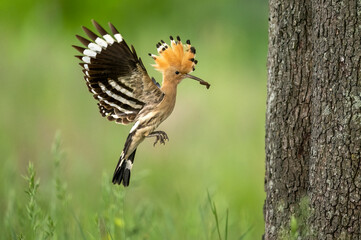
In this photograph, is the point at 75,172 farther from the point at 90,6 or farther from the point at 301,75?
the point at 90,6

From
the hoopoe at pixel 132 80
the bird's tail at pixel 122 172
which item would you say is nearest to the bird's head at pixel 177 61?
the hoopoe at pixel 132 80

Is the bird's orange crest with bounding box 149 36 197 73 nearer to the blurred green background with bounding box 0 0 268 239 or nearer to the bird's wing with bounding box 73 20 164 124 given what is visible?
the bird's wing with bounding box 73 20 164 124

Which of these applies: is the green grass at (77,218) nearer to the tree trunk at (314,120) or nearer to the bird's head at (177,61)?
the tree trunk at (314,120)

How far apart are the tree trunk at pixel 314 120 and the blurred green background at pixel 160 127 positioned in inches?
38.2

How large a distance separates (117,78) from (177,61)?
0.22 meters

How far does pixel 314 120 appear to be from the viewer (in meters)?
2.90

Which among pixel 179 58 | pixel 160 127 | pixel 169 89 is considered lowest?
pixel 160 127

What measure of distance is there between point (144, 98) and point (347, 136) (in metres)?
0.74

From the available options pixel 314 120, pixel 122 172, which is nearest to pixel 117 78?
pixel 122 172

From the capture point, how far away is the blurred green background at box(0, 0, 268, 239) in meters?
4.89

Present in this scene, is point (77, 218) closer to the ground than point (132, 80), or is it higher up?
closer to the ground

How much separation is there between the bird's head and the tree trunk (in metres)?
0.44

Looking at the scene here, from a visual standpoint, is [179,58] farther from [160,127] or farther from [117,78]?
[160,127]

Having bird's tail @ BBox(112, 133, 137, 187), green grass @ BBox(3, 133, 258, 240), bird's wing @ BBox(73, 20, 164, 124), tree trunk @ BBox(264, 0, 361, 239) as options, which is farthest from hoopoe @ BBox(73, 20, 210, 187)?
tree trunk @ BBox(264, 0, 361, 239)
